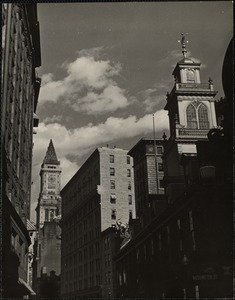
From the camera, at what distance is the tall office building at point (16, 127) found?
22750 mm

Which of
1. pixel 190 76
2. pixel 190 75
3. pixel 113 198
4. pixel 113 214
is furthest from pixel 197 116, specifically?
pixel 113 214

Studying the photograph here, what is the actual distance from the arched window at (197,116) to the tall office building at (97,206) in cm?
1018

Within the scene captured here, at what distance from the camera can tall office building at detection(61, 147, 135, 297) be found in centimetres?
4566

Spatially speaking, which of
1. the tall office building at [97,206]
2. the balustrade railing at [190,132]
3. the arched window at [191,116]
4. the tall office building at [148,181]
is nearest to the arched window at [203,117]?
the arched window at [191,116]

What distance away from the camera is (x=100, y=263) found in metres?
49.6

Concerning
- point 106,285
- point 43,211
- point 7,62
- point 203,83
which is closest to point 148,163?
point 106,285

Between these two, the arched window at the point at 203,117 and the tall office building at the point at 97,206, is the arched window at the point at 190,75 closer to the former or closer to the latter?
the arched window at the point at 203,117

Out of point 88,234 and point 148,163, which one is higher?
point 148,163

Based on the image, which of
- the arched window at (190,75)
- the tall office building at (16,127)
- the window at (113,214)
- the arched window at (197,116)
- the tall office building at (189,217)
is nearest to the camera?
the tall office building at (189,217)

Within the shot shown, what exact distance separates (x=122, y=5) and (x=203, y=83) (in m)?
7.46

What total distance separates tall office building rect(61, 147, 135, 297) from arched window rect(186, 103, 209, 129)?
10175 mm

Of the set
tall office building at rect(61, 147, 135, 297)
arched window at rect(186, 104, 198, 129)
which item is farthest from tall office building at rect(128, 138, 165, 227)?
arched window at rect(186, 104, 198, 129)

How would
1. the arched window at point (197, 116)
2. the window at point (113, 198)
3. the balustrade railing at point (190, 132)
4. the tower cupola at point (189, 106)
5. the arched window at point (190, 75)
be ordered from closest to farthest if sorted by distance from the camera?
the arched window at point (190, 75) → the tower cupola at point (189, 106) → the balustrade railing at point (190, 132) → the arched window at point (197, 116) → the window at point (113, 198)

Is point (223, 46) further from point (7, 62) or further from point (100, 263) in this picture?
point (100, 263)
